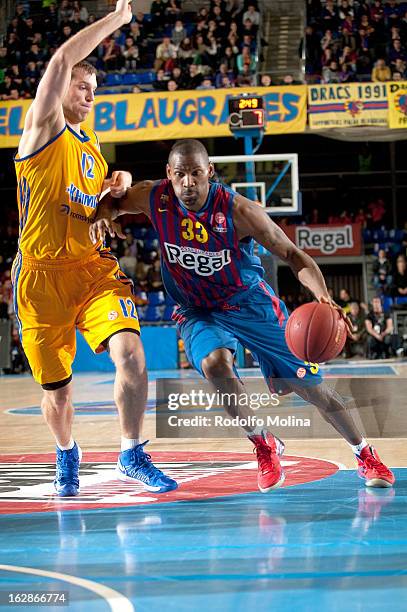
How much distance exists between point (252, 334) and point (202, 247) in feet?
1.84

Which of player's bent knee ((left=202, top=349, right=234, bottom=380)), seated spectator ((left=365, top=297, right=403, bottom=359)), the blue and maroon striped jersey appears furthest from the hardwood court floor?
seated spectator ((left=365, top=297, right=403, bottom=359))

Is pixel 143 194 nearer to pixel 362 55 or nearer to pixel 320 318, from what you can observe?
pixel 320 318

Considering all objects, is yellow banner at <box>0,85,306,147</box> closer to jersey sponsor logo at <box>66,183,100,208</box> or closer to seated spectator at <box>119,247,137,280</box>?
seated spectator at <box>119,247,137,280</box>

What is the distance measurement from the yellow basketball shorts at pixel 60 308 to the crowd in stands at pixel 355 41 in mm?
15006

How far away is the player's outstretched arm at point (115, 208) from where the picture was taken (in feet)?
15.7

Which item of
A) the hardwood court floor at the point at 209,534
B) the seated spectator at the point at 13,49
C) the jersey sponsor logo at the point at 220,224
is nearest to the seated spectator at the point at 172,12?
the seated spectator at the point at 13,49

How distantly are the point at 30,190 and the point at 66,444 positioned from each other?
4.67 ft

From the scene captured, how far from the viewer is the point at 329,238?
21156 millimetres

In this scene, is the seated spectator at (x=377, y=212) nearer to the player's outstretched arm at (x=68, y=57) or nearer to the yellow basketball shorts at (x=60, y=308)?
the yellow basketball shorts at (x=60, y=308)

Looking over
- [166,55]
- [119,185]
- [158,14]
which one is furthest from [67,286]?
[158,14]

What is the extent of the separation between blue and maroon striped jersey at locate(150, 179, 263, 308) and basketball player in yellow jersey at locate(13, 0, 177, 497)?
267 mm

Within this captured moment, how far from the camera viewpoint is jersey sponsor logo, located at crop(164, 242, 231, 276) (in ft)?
16.2

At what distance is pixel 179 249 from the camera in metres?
4.94

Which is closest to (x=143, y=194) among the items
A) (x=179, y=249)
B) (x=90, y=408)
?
(x=179, y=249)
